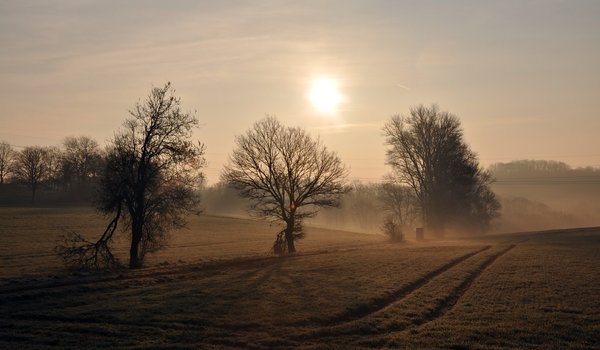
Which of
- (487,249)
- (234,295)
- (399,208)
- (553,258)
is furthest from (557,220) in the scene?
(234,295)

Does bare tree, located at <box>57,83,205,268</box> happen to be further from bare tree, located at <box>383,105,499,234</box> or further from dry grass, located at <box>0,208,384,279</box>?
bare tree, located at <box>383,105,499,234</box>

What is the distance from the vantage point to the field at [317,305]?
15094 millimetres

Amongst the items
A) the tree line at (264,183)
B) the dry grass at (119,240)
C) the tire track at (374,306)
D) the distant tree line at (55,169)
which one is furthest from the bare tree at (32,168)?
the tire track at (374,306)

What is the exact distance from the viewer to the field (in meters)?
15.1

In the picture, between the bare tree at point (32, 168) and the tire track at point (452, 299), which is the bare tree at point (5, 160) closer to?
the bare tree at point (32, 168)

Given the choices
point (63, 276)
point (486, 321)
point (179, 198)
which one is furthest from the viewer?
point (179, 198)

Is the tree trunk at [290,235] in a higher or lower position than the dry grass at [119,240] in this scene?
higher

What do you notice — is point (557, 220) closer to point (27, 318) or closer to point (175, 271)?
point (175, 271)

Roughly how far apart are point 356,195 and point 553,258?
428 feet

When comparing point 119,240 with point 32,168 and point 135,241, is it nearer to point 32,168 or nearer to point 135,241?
point 135,241

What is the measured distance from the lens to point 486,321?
1681 cm

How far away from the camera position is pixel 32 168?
104938 mm

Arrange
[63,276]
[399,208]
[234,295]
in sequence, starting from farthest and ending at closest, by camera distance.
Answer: [399,208], [63,276], [234,295]

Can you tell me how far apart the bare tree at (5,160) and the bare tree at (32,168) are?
5389mm
